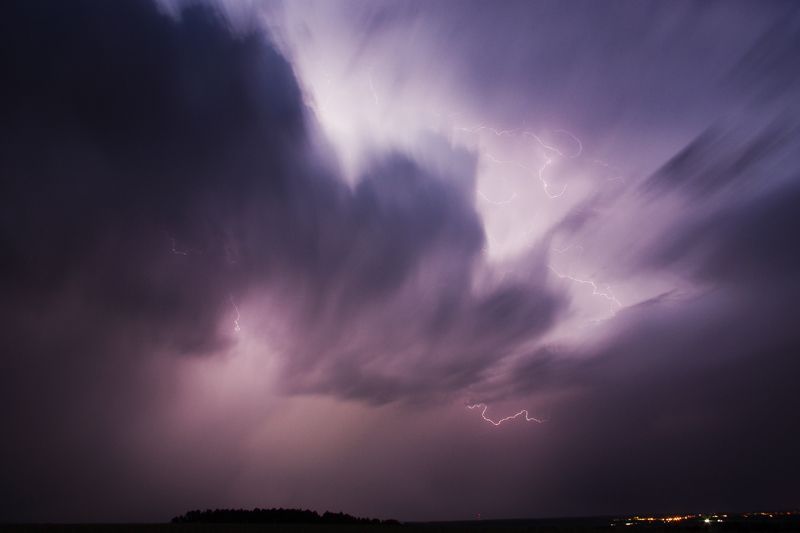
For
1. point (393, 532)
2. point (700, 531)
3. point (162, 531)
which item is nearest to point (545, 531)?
point (393, 532)

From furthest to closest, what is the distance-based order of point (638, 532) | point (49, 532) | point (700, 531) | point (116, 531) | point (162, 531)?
point (700, 531) → point (638, 532) → point (162, 531) → point (116, 531) → point (49, 532)

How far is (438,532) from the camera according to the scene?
1184 inches

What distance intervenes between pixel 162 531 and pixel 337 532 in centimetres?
966

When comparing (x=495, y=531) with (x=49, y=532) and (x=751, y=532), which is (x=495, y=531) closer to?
(x=751, y=532)

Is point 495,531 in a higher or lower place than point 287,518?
lower

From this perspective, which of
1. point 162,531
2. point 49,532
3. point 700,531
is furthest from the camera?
point 700,531

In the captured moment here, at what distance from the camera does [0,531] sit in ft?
88.0

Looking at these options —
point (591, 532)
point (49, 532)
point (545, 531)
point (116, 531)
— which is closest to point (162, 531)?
point (116, 531)

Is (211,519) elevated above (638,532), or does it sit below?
above

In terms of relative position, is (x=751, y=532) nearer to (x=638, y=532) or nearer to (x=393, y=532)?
(x=638, y=532)

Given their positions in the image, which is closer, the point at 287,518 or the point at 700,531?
the point at 700,531

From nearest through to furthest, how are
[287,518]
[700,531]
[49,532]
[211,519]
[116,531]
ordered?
[49,532], [116,531], [700,531], [211,519], [287,518]

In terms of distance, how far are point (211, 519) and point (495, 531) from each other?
36.7 metres

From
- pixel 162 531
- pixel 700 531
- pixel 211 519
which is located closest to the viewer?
pixel 162 531
